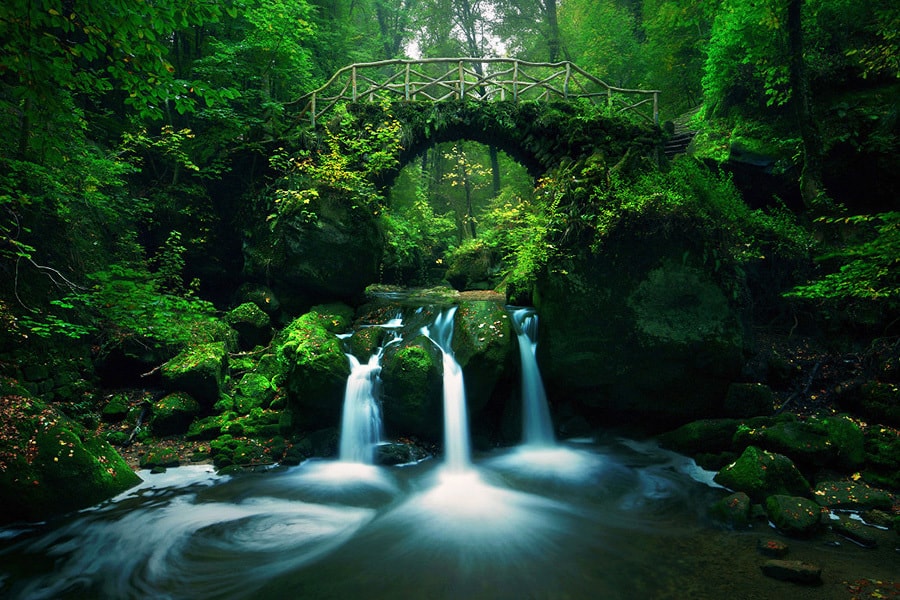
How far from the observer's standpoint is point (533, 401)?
7352 mm

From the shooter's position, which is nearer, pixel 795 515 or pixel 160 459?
pixel 795 515

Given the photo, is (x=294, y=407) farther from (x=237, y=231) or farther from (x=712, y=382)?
(x=712, y=382)

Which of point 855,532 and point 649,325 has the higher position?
point 649,325

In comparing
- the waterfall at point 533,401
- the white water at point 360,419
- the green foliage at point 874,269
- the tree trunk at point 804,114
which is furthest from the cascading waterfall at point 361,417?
the tree trunk at point 804,114

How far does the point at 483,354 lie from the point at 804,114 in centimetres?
702

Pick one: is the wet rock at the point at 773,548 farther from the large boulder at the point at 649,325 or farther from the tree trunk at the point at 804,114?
the tree trunk at the point at 804,114

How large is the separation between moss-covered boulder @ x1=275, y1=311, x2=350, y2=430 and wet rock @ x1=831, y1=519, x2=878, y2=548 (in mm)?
6197

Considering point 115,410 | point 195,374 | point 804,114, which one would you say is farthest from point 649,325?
point 115,410

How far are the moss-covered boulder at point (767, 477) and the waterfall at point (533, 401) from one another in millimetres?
2762

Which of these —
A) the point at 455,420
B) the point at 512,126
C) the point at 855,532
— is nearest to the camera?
the point at 855,532

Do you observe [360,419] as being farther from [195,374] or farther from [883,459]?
[883,459]

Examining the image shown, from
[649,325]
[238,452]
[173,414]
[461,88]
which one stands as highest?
[461,88]

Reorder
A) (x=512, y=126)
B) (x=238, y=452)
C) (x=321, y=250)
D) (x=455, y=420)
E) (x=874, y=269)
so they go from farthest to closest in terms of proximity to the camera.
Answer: (x=512, y=126) → (x=321, y=250) → (x=455, y=420) → (x=238, y=452) → (x=874, y=269)

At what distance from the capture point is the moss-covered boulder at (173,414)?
21.8 feet
